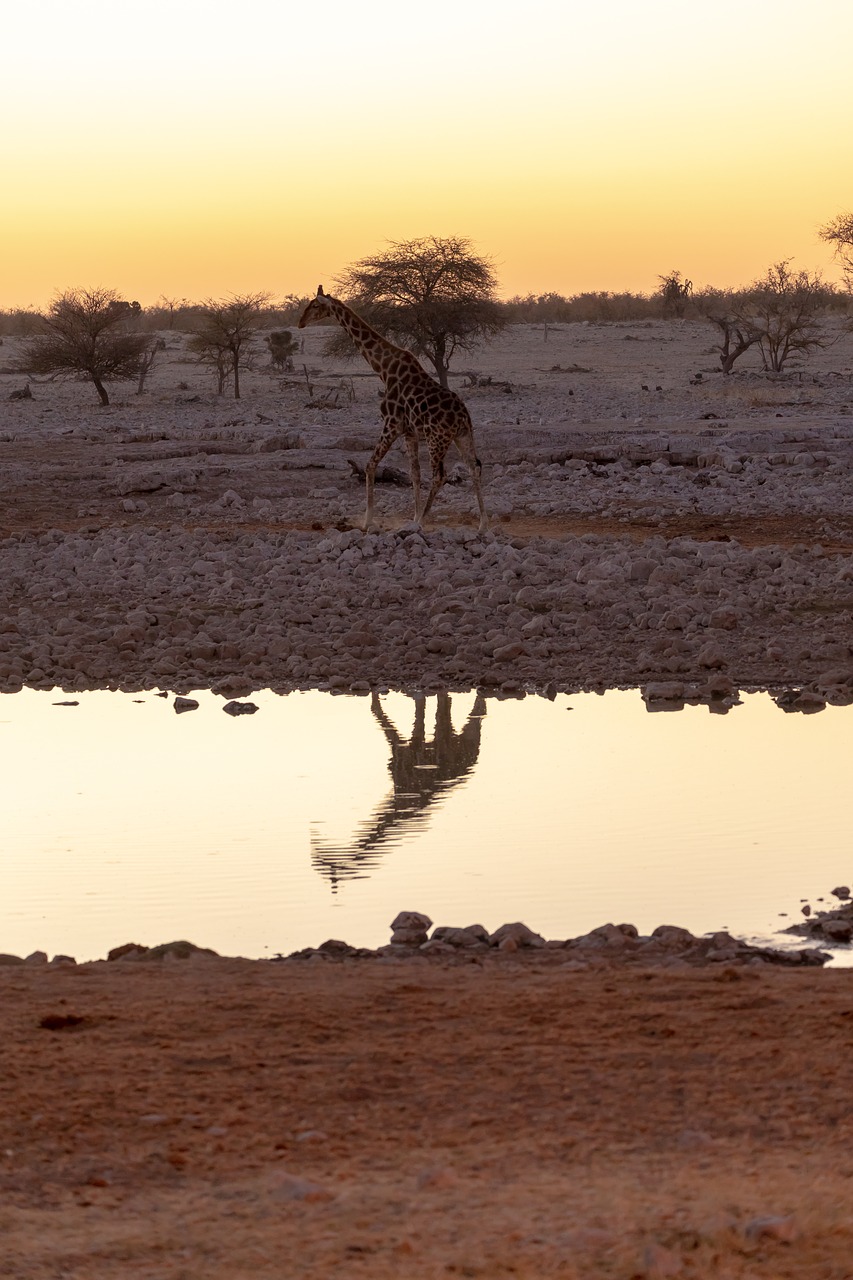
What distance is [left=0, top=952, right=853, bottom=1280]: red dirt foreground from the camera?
10.0 ft

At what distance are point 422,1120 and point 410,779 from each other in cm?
468

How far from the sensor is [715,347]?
4062 cm

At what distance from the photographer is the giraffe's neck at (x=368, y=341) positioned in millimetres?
15453

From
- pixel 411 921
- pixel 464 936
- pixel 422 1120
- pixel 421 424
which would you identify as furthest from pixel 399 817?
pixel 421 424

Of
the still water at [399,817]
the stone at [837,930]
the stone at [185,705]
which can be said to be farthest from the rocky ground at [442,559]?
the stone at [837,930]

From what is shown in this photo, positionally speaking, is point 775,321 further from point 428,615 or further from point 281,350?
point 428,615

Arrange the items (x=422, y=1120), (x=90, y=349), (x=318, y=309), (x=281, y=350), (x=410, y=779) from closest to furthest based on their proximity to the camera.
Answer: (x=422, y=1120), (x=410, y=779), (x=318, y=309), (x=90, y=349), (x=281, y=350)

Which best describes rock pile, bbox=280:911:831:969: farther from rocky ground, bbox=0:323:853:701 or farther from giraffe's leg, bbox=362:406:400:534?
giraffe's leg, bbox=362:406:400:534

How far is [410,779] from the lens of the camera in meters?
8.49

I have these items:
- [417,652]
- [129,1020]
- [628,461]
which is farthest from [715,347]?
[129,1020]

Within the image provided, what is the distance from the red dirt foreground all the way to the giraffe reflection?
1.57 metres

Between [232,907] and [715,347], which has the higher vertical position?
[715,347]

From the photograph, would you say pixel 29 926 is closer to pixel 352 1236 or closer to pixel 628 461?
pixel 352 1236

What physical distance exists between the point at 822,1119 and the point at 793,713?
247 inches
